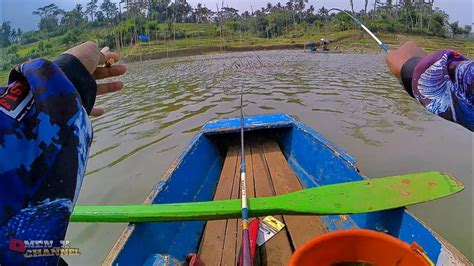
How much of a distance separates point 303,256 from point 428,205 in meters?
3.51

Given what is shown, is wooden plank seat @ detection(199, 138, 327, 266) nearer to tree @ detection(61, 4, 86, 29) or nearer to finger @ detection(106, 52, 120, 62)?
finger @ detection(106, 52, 120, 62)

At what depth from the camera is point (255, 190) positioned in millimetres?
3900

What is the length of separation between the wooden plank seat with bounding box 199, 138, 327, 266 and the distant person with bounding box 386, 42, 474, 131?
1819mm

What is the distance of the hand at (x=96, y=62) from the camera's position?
0.96 m

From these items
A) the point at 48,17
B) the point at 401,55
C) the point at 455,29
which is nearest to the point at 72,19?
the point at 48,17

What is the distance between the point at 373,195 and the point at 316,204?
41cm

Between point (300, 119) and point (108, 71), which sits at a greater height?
point (108, 71)

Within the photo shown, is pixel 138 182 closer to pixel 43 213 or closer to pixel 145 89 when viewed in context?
pixel 43 213

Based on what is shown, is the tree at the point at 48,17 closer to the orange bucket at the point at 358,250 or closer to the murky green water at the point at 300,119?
the murky green water at the point at 300,119

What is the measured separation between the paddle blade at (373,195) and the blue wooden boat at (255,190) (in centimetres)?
14

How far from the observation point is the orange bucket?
158 cm

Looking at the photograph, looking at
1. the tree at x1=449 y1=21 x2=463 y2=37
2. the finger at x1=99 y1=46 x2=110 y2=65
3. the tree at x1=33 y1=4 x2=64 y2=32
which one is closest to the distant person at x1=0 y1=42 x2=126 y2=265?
the finger at x1=99 y1=46 x2=110 y2=65

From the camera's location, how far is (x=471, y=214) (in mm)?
4121

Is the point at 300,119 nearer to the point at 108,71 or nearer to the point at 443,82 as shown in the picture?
the point at 443,82
